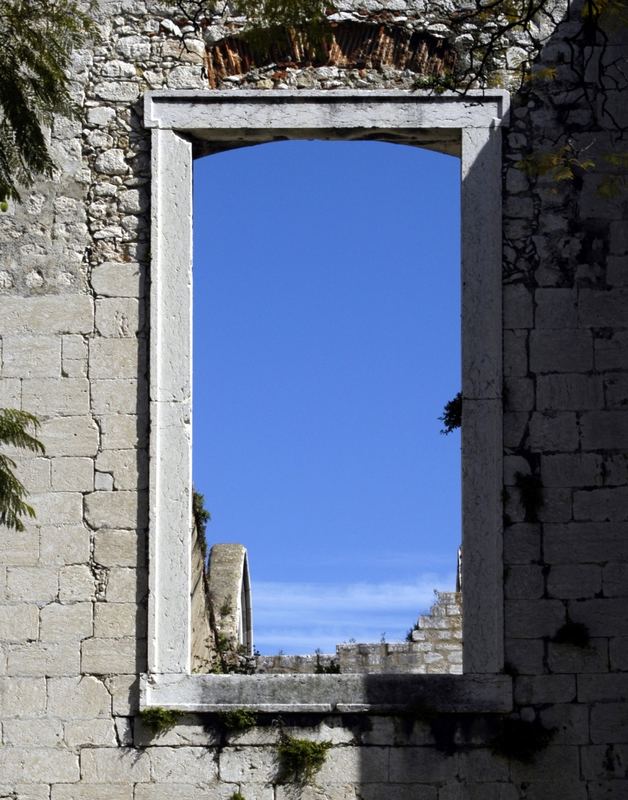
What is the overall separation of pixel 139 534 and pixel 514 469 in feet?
7.38

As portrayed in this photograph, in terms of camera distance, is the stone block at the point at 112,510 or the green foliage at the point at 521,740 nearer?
the green foliage at the point at 521,740

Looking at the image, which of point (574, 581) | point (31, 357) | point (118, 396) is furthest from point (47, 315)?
point (574, 581)

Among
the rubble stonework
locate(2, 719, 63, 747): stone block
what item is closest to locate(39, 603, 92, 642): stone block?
the rubble stonework

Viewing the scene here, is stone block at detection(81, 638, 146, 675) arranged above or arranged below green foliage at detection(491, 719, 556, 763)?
above

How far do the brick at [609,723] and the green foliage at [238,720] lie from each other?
6.43ft

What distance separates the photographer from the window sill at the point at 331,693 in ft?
34.3

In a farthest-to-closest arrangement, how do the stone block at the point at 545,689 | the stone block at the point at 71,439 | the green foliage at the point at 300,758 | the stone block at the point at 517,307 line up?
the stone block at the point at 517,307
the stone block at the point at 71,439
the stone block at the point at 545,689
the green foliage at the point at 300,758

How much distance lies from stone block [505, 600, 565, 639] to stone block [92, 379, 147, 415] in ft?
8.23

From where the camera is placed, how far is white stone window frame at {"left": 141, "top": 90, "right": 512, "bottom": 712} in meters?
10.5

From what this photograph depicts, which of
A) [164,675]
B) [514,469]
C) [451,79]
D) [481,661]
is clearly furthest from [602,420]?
[164,675]

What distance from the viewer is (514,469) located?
Answer: 1074 cm

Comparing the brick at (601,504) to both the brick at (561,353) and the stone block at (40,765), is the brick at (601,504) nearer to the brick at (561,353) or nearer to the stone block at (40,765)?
the brick at (561,353)

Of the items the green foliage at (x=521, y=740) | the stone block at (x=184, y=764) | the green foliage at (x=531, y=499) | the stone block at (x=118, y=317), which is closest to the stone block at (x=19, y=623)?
the stone block at (x=184, y=764)

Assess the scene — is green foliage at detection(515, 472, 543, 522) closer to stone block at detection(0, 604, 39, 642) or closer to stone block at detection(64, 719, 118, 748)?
stone block at detection(64, 719, 118, 748)
